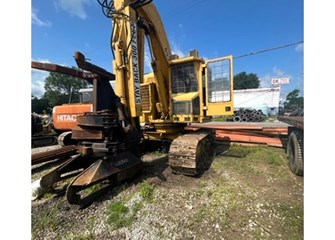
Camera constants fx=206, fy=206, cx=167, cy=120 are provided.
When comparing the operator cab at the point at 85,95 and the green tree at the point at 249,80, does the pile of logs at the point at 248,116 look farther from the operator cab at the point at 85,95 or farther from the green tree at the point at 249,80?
the green tree at the point at 249,80

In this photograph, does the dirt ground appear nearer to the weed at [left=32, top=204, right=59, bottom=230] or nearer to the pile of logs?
the weed at [left=32, top=204, right=59, bottom=230]

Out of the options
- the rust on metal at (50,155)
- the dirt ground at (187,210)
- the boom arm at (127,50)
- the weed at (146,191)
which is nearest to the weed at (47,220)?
the dirt ground at (187,210)

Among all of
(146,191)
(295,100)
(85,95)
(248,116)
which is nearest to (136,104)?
(146,191)

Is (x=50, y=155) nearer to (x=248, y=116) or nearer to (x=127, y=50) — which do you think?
(x=127, y=50)

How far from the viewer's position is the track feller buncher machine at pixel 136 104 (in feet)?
12.6

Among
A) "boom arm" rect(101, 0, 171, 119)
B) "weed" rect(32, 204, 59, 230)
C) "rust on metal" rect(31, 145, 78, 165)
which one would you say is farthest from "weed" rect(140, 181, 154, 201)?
"rust on metal" rect(31, 145, 78, 165)

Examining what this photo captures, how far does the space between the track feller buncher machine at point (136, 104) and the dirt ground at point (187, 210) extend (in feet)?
1.12

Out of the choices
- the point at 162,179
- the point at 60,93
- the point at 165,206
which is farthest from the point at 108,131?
the point at 60,93

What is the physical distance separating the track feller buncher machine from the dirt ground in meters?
0.34

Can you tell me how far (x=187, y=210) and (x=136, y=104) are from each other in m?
2.41

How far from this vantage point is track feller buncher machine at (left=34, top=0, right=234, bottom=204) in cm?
385

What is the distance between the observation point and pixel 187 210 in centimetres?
307

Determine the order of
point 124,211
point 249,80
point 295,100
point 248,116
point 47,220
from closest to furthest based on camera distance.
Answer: point 47,220
point 124,211
point 295,100
point 248,116
point 249,80

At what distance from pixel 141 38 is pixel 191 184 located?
356 centimetres
